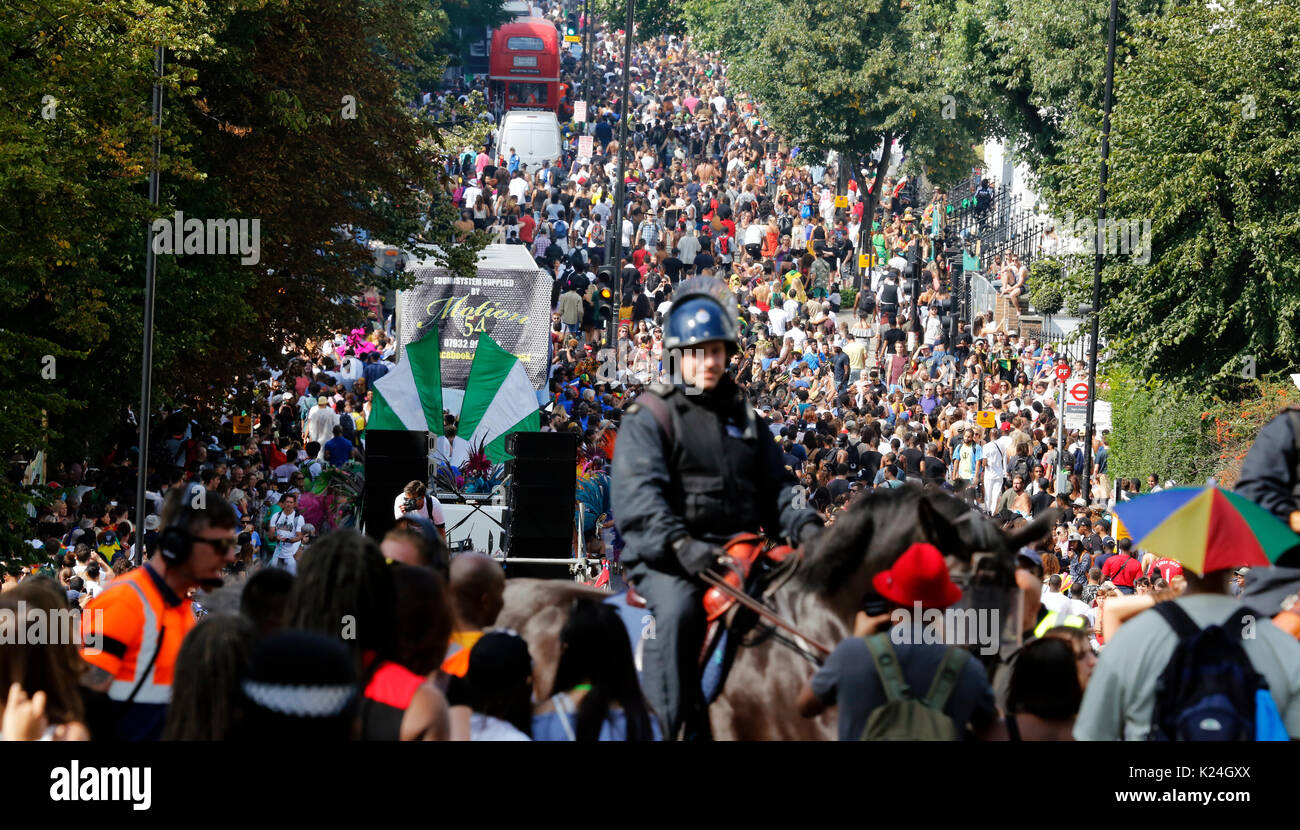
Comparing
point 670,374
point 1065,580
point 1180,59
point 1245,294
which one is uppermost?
point 1180,59

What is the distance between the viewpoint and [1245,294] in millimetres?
25156

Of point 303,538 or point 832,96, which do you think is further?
point 832,96

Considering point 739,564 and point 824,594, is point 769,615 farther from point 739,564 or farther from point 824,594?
point 739,564

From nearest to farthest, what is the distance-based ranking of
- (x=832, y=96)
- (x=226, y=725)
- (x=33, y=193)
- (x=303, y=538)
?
(x=226, y=725), (x=33, y=193), (x=303, y=538), (x=832, y=96)

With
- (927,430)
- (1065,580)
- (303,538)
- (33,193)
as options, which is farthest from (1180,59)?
(33,193)

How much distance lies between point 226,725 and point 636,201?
4290 centimetres

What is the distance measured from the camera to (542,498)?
780 inches

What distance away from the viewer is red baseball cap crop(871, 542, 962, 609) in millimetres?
6238

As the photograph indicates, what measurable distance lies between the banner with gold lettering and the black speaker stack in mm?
8018

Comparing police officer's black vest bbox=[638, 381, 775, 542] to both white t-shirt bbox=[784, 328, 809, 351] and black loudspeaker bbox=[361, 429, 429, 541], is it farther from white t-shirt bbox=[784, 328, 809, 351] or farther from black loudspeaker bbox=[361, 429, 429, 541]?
white t-shirt bbox=[784, 328, 809, 351]
